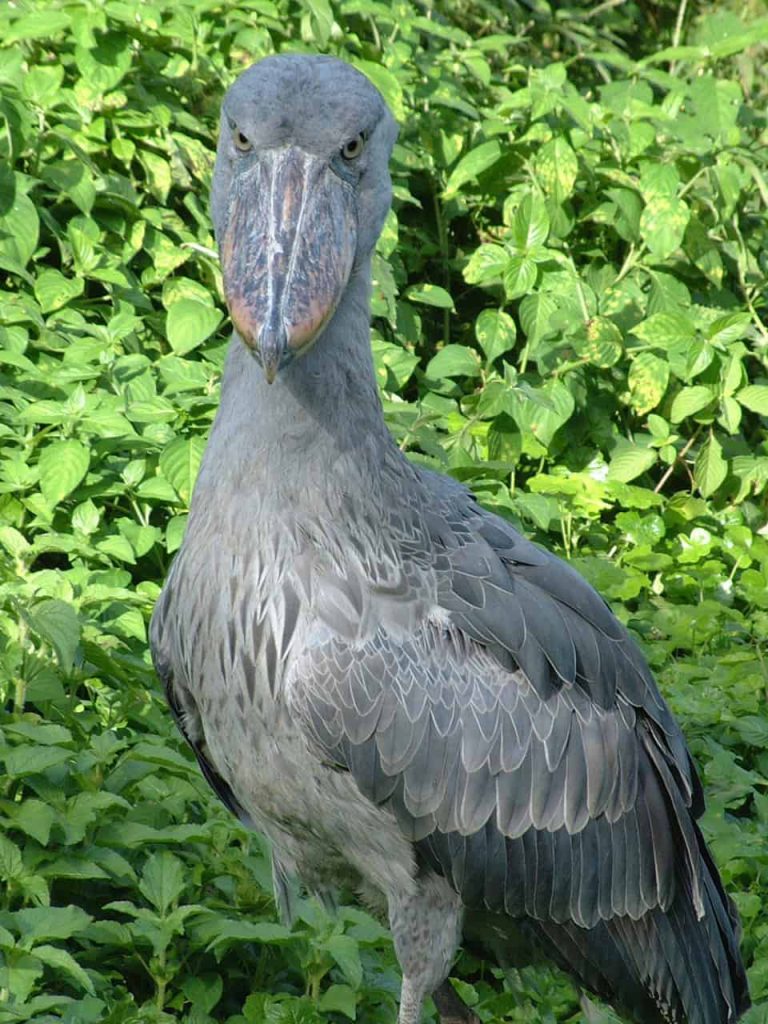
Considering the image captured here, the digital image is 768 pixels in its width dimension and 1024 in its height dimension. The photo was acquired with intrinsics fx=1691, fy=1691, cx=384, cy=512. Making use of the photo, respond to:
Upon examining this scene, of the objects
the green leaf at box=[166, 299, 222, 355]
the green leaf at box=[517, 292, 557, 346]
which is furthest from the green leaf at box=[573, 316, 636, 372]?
the green leaf at box=[166, 299, 222, 355]

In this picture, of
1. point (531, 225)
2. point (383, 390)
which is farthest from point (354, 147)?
point (531, 225)

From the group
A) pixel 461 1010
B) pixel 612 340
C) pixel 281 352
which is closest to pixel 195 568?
pixel 281 352

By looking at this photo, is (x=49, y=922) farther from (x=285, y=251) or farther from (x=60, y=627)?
(x=285, y=251)

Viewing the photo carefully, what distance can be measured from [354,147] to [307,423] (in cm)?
49

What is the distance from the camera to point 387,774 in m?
3.08

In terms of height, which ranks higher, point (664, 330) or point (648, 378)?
point (664, 330)

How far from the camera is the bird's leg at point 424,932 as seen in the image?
3.21 meters

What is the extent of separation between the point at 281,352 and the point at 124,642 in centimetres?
201

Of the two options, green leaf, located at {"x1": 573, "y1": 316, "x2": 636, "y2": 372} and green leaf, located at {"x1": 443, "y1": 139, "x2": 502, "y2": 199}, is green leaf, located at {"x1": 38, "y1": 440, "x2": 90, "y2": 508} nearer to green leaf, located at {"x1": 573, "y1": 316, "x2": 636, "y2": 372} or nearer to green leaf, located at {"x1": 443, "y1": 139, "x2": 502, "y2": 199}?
green leaf, located at {"x1": 573, "y1": 316, "x2": 636, "y2": 372}

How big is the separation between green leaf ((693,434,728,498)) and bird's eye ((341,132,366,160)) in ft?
12.0

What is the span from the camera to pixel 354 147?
2.92m

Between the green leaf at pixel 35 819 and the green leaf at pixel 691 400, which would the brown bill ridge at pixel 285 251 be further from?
the green leaf at pixel 691 400

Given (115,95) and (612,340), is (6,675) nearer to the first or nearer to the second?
(115,95)

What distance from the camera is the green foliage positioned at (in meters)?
3.63
